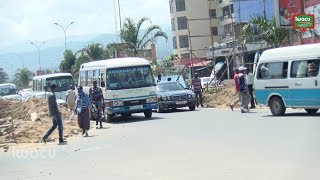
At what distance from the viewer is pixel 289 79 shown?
17.5m

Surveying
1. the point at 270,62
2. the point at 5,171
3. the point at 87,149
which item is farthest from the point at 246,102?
the point at 5,171

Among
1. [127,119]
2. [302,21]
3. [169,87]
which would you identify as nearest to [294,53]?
[302,21]

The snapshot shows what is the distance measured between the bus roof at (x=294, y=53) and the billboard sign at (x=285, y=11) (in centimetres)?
740

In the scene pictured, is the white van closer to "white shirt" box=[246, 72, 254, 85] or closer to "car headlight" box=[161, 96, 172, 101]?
"white shirt" box=[246, 72, 254, 85]

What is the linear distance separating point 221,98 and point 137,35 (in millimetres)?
21838

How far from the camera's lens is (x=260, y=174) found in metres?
8.30

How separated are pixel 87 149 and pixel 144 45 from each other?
1438 inches

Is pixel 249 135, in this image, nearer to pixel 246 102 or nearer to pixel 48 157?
pixel 48 157

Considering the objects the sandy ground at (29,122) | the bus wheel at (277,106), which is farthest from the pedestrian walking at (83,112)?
the bus wheel at (277,106)

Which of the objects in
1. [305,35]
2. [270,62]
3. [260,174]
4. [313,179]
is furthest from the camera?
[305,35]

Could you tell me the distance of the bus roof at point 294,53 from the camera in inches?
654

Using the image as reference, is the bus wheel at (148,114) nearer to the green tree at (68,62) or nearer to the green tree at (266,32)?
the green tree at (266,32)

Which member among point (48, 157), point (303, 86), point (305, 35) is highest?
point (305, 35)

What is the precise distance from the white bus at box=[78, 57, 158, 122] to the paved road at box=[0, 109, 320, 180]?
4605 mm
